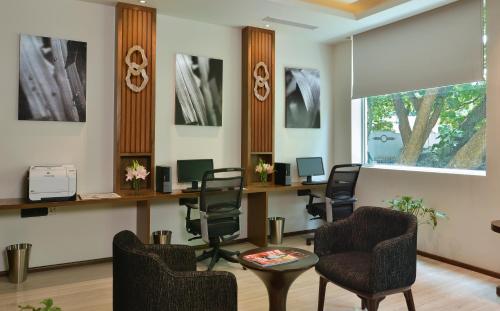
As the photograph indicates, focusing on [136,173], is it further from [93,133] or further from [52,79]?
[52,79]

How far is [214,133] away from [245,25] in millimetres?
1564

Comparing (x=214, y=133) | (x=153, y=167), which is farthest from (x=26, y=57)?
(x=214, y=133)

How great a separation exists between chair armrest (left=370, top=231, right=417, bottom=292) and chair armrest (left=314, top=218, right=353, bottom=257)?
59 centimetres

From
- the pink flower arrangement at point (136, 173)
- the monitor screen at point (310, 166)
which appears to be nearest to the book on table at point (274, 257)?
the pink flower arrangement at point (136, 173)

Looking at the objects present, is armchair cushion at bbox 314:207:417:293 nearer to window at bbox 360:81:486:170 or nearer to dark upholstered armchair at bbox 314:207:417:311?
dark upholstered armchair at bbox 314:207:417:311

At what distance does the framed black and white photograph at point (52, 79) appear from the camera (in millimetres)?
4082

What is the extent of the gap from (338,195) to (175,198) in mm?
2182

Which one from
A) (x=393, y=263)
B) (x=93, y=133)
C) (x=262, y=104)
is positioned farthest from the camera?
(x=262, y=104)

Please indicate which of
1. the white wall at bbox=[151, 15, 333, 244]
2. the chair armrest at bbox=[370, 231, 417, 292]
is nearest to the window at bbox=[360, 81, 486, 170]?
the white wall at bbox=[151, 15, 333, 244]

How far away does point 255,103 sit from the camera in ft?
17.7

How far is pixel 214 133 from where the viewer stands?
17.3 feet

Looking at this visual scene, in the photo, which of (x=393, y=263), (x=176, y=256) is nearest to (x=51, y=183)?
(x=176, y=256)

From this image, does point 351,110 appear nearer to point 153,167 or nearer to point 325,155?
point 325,155

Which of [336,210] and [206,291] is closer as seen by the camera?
[206,291]
